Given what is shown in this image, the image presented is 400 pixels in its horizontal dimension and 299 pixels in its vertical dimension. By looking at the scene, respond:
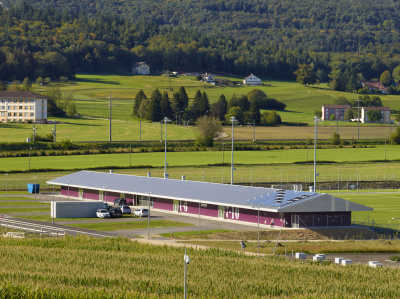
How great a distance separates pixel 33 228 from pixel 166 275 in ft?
73.1

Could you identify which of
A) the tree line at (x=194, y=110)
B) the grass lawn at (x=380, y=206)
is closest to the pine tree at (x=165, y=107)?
the tree line at (x=194, y=110)

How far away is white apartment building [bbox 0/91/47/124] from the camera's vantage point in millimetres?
162500

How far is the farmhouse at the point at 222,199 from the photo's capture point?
200 feet

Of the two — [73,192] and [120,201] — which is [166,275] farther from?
[73,192]

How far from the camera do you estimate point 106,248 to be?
49.6 m

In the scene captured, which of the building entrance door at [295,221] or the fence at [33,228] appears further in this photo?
the building entrance door at [295,221]

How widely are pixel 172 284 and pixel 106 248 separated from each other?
12498mm

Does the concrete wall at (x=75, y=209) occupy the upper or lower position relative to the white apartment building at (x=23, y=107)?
lower

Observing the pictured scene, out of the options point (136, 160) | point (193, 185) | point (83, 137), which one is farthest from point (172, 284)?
point (83, 137)

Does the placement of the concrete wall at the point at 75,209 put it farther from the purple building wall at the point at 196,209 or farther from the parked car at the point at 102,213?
the purple building wall at the point at 196,209

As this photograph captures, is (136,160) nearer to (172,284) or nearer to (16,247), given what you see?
(16,247)

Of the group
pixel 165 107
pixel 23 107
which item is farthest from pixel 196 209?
pixel 165 107

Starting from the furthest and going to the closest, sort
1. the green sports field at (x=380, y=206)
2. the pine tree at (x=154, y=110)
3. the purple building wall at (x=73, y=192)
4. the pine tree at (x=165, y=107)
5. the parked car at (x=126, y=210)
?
the pine tree at (x=165, y=107) < the pine tree at (x=154, y=110) < the purple building wall at (x=73, y=192) < the parked car at (x=126, y=210) < the green sports field at (x=380, y=206)

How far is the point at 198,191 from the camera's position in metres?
71.4
